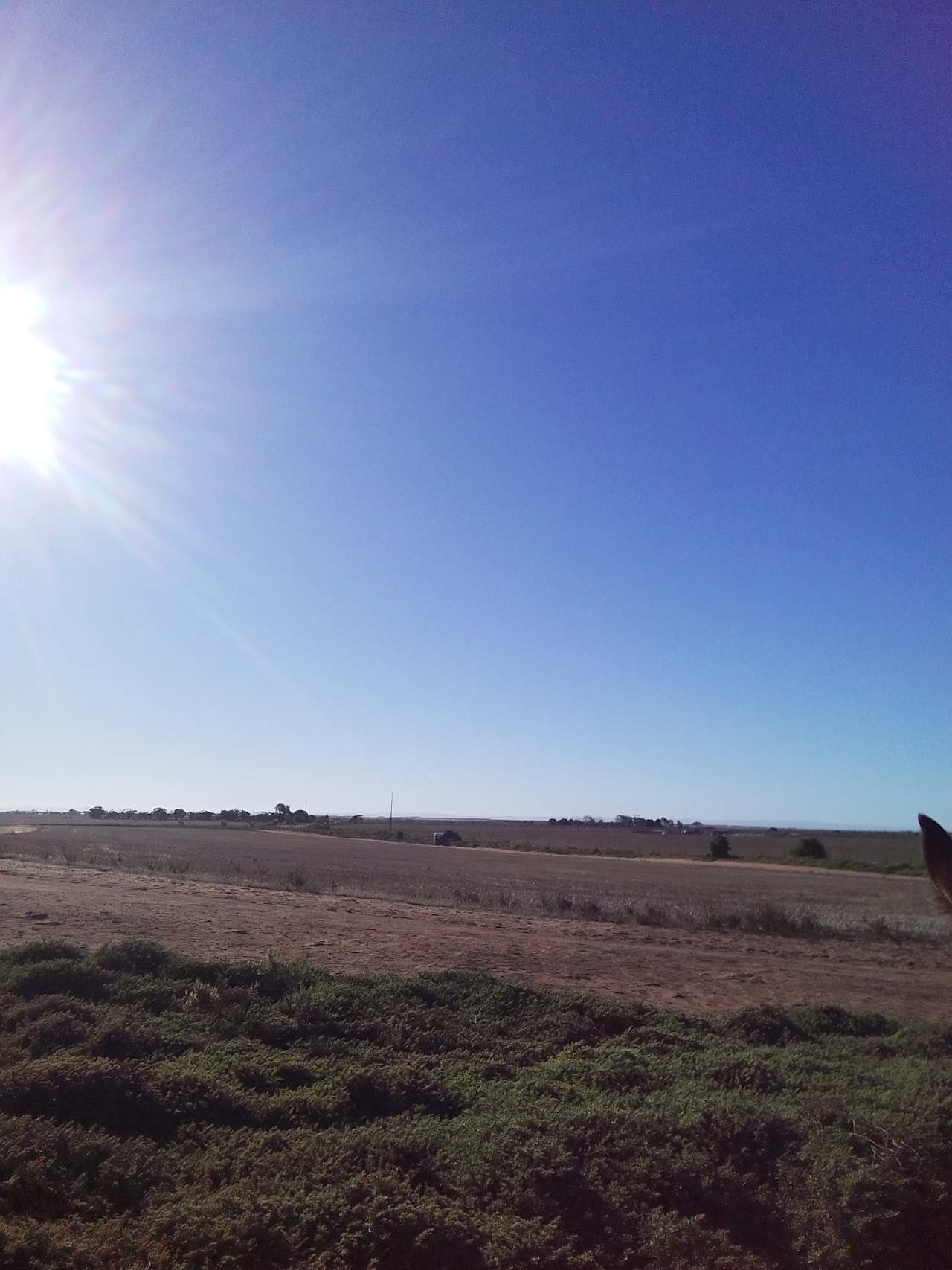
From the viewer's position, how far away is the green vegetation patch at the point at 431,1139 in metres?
5.73

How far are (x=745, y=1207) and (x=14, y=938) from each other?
14.3 meters

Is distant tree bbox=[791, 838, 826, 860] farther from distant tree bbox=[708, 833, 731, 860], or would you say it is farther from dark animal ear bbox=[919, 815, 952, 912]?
dark animal ear bbox=[919, 815, 952, 912]

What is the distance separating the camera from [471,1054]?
9.61m

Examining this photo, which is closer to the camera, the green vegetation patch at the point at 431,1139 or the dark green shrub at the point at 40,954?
the green vegetation patch at the point at 431,1139

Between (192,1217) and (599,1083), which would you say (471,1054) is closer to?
(599,1083)

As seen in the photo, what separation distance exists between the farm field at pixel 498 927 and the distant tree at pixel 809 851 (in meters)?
33.9

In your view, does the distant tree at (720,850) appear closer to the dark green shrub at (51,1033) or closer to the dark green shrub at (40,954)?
the dark green shrub at (40,954)

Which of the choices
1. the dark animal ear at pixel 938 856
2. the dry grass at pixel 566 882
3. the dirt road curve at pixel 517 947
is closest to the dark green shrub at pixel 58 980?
the dirt road curve at pixel 517 947

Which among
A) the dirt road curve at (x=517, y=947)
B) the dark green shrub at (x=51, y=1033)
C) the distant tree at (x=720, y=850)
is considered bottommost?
the dirt road curve at (x=517, y=947)

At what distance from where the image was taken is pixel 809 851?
85062 mm

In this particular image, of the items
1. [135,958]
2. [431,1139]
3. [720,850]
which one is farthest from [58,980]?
[720,850]

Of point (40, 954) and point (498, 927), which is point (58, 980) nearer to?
point (40, 954)

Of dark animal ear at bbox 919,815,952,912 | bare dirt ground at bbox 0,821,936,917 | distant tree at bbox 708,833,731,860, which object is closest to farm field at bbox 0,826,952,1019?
bare dirt ground at bbox 0,821,936,917

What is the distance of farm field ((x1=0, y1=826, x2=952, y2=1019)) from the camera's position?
17031mm
